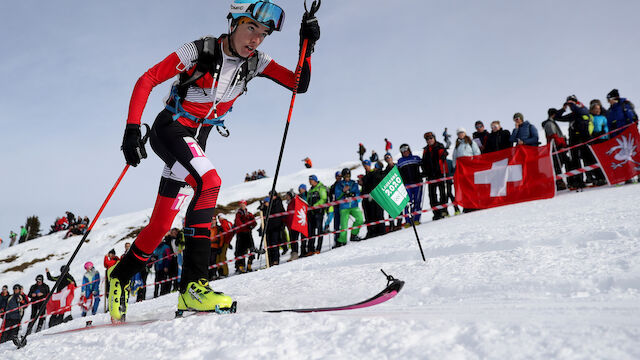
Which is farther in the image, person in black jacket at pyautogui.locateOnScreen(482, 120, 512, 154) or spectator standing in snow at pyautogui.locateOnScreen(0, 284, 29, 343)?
spectator standing in snow at pyautogui.locateOnScreen(0, 284, 29, 343)

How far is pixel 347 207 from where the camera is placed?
9.66 meters

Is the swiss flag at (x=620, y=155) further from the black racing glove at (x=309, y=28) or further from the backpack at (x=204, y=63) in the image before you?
the backpack at (x=204, y=63)

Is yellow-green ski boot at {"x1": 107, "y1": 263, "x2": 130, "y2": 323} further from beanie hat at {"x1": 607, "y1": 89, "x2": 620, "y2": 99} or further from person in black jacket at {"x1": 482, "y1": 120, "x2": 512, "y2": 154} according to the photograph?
beanie hat at {"x1": 607, "y1": 89, "x2": 620, "y2": 99}

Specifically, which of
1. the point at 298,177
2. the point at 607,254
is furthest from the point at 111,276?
the point at 298,177

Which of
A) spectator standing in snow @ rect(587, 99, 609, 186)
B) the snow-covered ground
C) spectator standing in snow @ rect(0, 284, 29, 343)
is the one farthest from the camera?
spectator standing in snow @ rect(0, 284, 29, 343)

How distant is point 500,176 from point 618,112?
2.67 metres

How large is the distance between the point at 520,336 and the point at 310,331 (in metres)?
0.81

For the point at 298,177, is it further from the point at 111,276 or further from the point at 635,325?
the point at 635,325

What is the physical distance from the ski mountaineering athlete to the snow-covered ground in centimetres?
43

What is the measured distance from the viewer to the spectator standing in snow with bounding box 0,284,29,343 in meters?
9.89

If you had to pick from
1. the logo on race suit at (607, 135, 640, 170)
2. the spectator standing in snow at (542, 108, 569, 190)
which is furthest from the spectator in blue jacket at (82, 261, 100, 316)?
the logo on race suit at (607, 135, 640, 170)

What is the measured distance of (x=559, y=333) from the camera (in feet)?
4.52

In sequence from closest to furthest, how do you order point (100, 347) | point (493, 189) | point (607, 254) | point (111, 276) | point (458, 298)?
point (100, 347) < point (458, 298) < point (607, 254) < point (111, 276) < point (493, 189)

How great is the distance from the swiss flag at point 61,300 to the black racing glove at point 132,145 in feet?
30.4
